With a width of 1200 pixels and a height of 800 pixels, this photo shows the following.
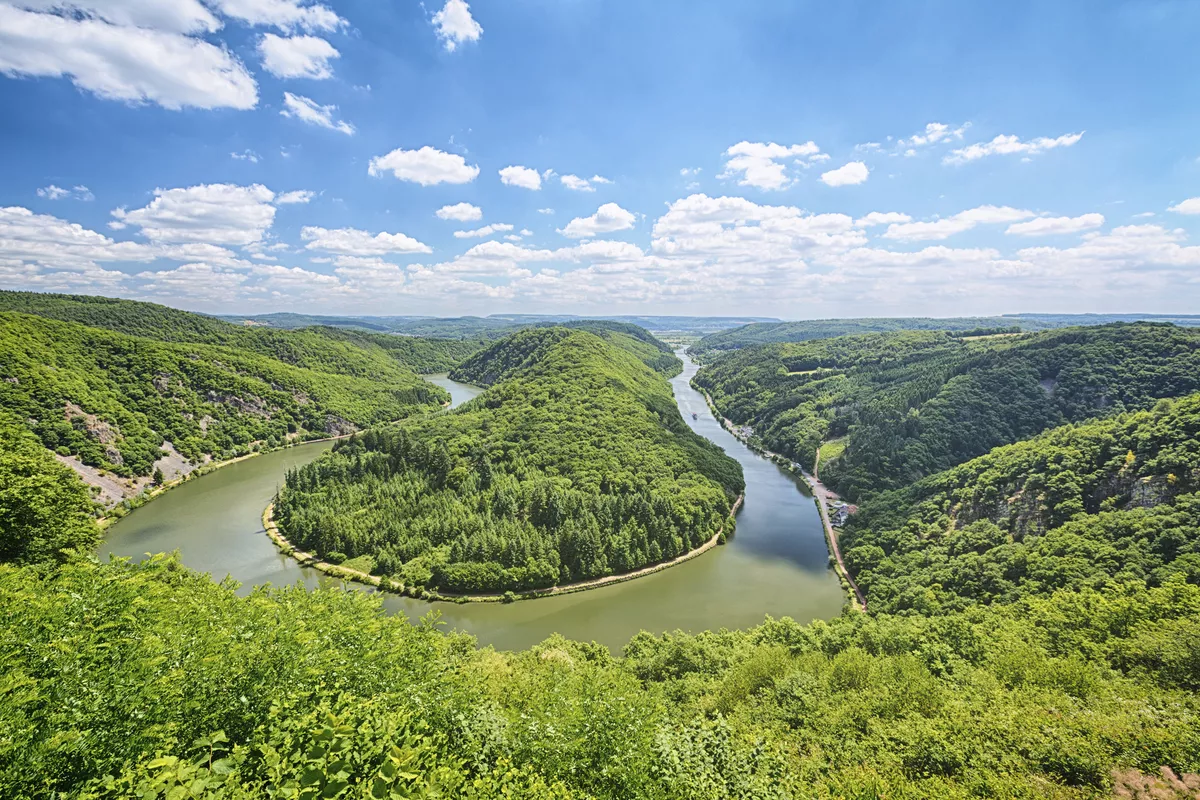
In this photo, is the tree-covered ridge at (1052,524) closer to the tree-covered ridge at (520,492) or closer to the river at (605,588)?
the river at (605,588)

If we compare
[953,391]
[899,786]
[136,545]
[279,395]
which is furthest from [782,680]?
[279,395]

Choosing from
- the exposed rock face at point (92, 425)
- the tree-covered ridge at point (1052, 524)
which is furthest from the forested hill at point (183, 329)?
the tree-covered ridge at point (1052, 524)

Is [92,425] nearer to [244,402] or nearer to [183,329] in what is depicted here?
[244,402]

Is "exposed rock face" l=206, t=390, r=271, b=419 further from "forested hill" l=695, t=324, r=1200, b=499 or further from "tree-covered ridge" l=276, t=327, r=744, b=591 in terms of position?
"forested hill" l=695, t=324, r=1200, b=499

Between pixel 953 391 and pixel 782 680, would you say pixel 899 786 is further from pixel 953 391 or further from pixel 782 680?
pixel 953 391

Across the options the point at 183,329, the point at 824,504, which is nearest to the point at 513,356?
the point at 183,329

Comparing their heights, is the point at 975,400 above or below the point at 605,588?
above
